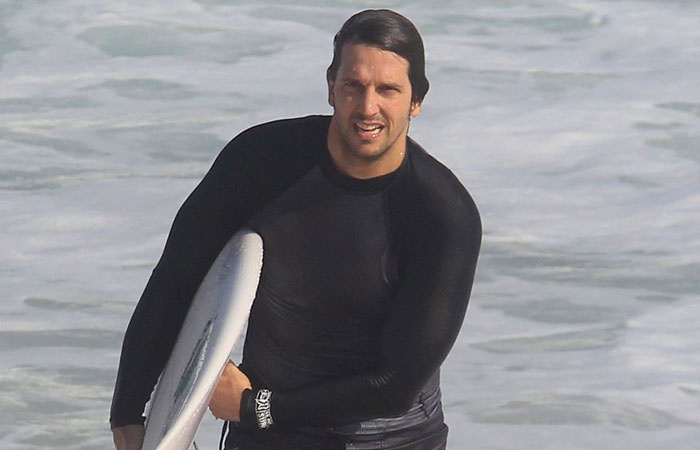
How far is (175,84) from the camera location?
34.8 feet

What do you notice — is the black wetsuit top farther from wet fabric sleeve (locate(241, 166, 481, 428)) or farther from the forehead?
the forehead

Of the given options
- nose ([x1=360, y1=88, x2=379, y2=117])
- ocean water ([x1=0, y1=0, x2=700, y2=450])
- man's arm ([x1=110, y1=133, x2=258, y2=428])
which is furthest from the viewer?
ocean water ([x1=0, y1=0, x2=700, y2=450])

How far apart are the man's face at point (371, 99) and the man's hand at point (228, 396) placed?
0.47m

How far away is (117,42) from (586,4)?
4170mm

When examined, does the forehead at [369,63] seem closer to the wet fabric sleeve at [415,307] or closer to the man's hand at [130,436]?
the wet fabric sleeve at [415,307]

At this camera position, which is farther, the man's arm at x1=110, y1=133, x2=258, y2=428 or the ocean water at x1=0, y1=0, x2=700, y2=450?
the ocean water at x1=0, y1=0, x2=700, y2=450

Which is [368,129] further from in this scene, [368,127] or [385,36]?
[385,36]

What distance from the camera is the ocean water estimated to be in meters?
5.26

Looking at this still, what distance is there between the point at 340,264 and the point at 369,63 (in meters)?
0.37

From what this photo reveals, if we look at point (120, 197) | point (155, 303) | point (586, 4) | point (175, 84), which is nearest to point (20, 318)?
point (120, 197)

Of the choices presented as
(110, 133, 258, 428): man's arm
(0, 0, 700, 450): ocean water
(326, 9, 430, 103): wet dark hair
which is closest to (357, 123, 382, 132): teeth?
(326, 9, 430, 103): wet dark hair

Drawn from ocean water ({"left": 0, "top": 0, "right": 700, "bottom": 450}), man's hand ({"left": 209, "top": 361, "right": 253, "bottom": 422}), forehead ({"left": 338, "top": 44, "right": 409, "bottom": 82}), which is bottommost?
ocean water ({"left": 0, "top": 0, "right": 700, "bottom": 450})

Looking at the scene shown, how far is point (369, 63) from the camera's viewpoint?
7.98ft

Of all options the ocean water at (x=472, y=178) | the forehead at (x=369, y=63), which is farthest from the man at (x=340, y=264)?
the ocean water at (x=472, y=178)
